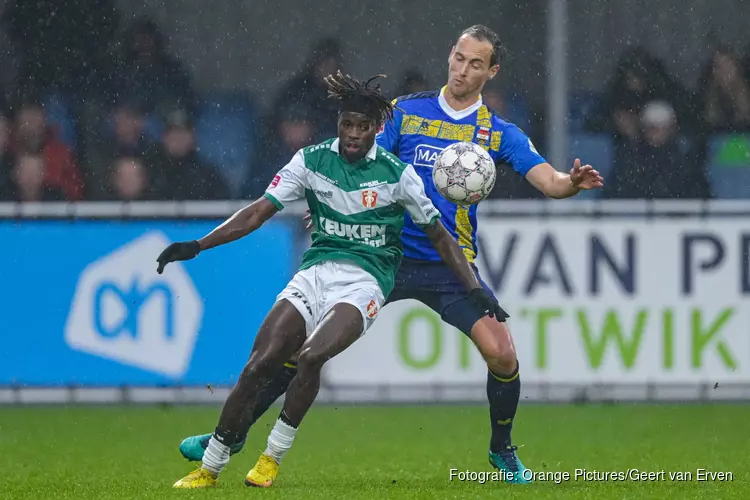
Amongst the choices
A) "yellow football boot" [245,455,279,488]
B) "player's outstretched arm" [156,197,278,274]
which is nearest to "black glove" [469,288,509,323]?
"player's outstretched arm" [156,197,278,274]

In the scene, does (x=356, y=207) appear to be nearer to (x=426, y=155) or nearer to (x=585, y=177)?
(x=426, y=155)

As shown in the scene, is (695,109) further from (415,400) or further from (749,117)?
(415,400)

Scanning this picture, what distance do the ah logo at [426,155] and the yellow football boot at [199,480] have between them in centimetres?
187

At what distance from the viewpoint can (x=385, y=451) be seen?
907cm

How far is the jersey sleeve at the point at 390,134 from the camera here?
810 centimetres

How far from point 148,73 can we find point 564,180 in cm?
547

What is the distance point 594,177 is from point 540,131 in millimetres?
4767

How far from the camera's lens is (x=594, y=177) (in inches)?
303

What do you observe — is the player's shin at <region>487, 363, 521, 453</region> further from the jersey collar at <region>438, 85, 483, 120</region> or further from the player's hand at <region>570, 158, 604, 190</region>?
the jersey collar at <region>438, 85, 483, 120</region>

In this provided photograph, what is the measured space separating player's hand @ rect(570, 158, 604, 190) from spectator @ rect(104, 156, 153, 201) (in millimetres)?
5129

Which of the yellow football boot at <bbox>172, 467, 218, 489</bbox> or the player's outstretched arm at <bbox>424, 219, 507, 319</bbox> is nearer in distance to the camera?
the yellow football boot at <bbox>172, 467, 218, 489</bbox>

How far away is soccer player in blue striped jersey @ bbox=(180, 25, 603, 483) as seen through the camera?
796cm

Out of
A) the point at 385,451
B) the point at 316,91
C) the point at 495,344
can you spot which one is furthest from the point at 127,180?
the point at 495,344

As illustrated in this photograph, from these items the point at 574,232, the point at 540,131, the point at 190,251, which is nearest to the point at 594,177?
the point at 190,251
